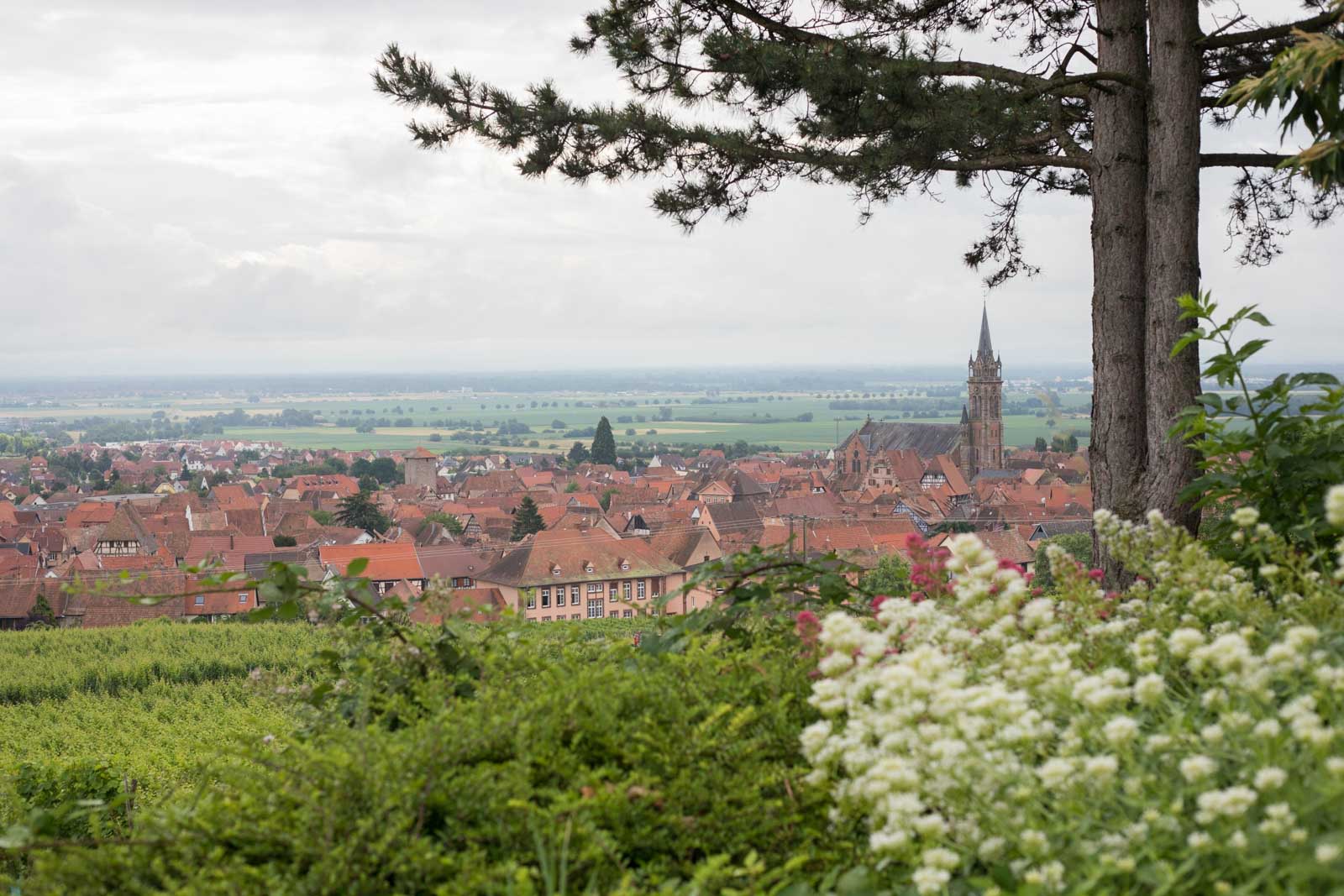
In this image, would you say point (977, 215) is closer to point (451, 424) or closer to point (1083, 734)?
point (1083, 734)

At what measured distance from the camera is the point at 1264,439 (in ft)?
8.38

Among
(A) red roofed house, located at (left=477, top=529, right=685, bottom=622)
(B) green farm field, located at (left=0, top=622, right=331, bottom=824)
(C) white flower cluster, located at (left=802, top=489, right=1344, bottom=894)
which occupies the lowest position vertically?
(B) green farm field, located at (left=0, top=622, right=331, bottom=824)

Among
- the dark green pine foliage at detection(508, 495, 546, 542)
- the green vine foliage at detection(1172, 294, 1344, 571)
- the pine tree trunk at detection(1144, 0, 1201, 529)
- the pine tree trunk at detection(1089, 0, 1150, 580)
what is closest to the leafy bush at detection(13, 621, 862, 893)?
the green vine foliage at detection(1172, 294, 1344, 571)

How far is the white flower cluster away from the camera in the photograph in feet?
3.65

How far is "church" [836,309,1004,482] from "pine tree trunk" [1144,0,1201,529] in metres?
52.2

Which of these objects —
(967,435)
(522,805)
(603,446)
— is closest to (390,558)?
(522,805)

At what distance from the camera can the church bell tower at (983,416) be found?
193 ft

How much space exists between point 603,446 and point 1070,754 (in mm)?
59546

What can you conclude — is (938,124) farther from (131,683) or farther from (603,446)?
(603,446)

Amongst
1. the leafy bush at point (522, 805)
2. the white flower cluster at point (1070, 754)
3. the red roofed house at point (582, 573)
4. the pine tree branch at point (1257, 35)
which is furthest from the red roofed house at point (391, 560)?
the white flower cluster at point (1070, 754)

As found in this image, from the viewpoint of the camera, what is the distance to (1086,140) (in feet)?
19.5

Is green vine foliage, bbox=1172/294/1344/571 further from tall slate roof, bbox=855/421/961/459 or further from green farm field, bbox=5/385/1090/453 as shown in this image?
tall slate roof, bbox=855/421/961/459

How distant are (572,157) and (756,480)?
3676 centimetres

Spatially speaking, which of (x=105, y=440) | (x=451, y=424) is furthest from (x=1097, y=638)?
(x=451, y=424)
